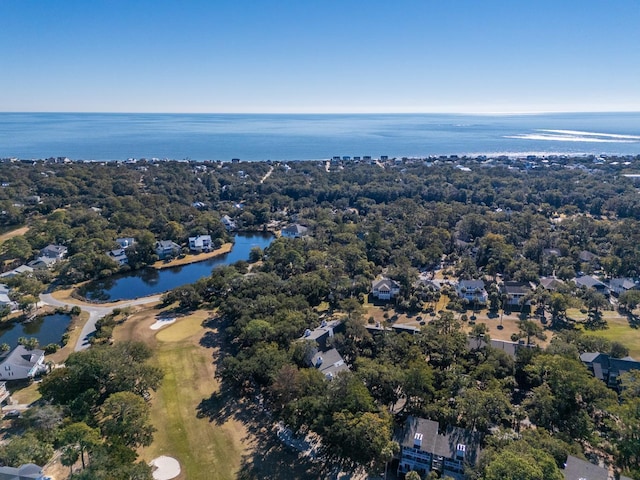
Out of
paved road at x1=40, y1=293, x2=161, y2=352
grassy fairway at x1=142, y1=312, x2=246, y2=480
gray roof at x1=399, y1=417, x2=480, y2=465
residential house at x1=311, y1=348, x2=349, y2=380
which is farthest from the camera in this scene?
paved road at x1=40, y1=293, x2=161, y2=352

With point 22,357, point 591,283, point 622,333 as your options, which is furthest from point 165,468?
point 591,283

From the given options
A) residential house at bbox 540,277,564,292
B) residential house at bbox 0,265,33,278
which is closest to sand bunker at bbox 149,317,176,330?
residential house at bbox 0,265,33,278

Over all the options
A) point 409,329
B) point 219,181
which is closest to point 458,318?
point 409,329

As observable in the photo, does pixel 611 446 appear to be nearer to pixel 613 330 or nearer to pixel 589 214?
pixel 613 330

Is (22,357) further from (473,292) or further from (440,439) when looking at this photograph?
(473,292)

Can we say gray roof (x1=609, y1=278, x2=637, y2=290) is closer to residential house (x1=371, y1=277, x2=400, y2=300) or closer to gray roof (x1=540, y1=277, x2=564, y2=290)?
gray roof (x1=540, y1=277, x2=564, y2=290)
